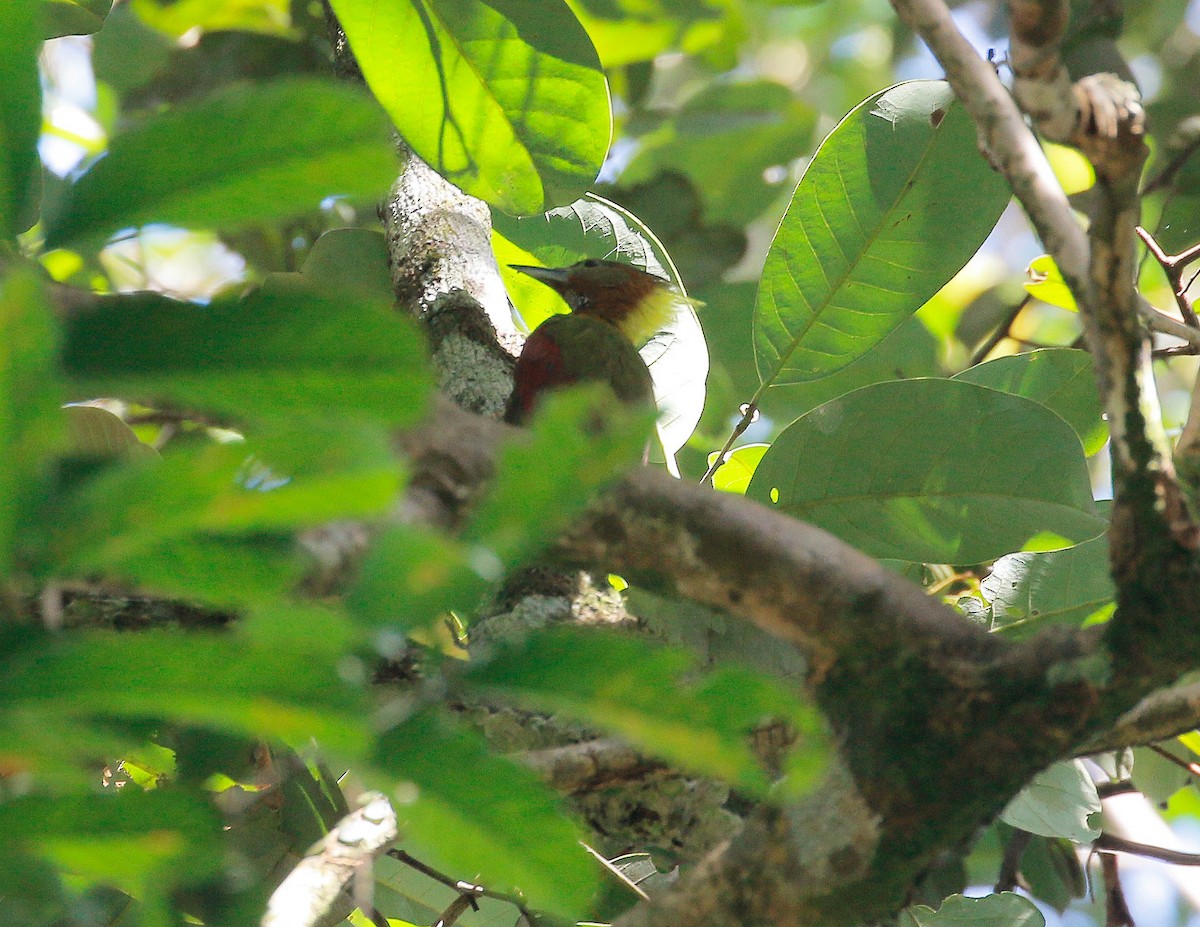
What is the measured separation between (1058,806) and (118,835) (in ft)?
6.32

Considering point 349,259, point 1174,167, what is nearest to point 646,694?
point 349,259

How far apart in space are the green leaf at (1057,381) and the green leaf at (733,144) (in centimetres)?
185

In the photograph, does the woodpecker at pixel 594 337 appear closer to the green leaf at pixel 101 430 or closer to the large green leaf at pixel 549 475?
the green leaf at pixel 101 430

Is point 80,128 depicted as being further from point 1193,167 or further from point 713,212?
point 1193,167

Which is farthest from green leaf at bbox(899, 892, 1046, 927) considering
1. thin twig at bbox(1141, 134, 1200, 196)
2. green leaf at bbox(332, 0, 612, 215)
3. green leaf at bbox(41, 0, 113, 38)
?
green leaf at bbox(41, 0, 113, 38)

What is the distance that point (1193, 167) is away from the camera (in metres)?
2.99

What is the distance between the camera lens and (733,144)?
429 cm

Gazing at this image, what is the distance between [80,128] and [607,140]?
9.73ft

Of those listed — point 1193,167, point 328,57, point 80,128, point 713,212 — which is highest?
point 1193,167

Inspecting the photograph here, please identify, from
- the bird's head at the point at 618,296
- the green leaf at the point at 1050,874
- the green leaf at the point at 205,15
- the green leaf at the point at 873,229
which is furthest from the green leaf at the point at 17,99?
the green leaf at the point at 205,15

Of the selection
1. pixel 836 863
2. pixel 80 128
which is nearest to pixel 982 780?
pixel 836 863

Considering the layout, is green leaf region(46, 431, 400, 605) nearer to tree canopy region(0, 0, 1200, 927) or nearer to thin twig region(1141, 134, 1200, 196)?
tree canopy region(0, 0, 1200, 927)

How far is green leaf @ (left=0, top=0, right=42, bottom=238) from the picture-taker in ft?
2.33

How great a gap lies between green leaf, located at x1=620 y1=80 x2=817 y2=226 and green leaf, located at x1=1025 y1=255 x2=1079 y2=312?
1.62 meters
